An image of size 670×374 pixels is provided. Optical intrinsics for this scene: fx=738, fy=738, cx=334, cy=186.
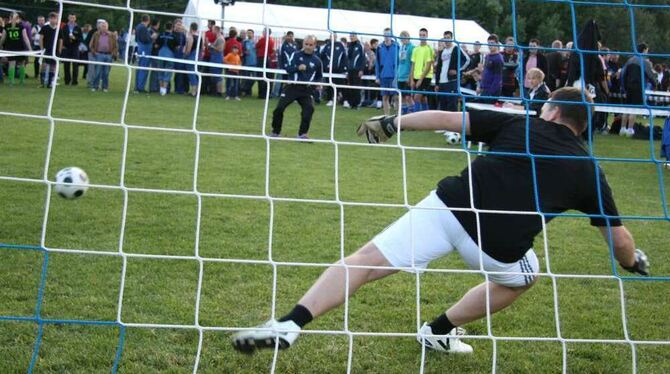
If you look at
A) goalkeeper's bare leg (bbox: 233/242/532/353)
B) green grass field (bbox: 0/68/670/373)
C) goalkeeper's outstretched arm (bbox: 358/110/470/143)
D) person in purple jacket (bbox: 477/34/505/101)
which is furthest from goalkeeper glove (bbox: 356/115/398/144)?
person in purple jacket (bbox: 477/34/505/101)

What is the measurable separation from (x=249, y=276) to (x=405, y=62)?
11.6 metres

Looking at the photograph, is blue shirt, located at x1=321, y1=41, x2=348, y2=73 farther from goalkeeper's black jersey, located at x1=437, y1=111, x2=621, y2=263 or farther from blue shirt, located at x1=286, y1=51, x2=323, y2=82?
goalkeeper's black jersey, located at x1=437, y1=111, x2=621, y2=263

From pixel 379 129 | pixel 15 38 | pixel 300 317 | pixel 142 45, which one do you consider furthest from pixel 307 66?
pixel 300 317

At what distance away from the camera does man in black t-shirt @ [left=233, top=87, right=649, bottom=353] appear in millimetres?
3531

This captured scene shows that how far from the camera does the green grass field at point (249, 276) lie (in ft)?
12.7

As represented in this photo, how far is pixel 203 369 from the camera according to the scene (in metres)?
3.62

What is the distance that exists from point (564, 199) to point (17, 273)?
3370 millimetres

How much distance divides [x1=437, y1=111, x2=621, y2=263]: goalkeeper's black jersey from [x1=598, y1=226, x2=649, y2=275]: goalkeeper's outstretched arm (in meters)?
0.06

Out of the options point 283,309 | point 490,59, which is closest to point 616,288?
point 283,309

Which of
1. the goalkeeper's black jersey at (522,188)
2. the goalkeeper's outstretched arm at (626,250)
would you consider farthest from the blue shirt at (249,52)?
the goalkeeper's outstretched arm at (626,250)

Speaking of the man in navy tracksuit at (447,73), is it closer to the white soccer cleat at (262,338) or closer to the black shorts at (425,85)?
the black shorts at (425,85)

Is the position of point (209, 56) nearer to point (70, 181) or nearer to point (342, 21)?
point (342, 21)

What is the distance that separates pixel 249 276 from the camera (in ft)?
16.5

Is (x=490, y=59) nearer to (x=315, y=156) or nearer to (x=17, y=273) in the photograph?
(x=315, y=156)
